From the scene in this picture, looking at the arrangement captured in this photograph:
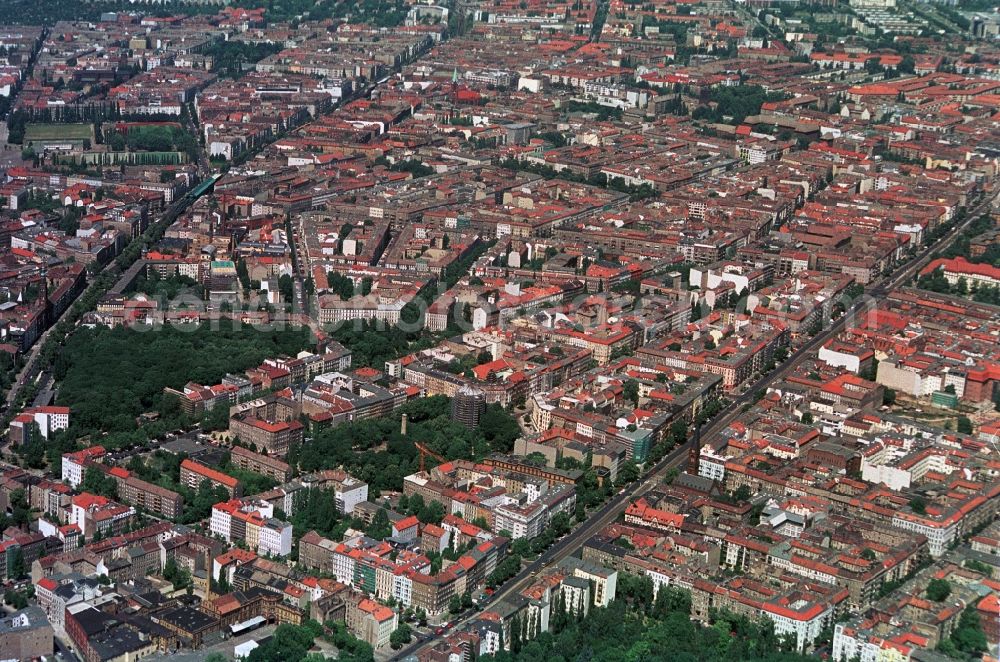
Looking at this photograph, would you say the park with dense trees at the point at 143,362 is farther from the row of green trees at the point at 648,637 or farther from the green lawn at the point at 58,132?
the green lawn at the point at 58,132

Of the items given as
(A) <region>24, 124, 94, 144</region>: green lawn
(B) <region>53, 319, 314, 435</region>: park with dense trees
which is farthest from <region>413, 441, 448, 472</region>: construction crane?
(A) <region>24, 124, 94, 144</region>: green lawn

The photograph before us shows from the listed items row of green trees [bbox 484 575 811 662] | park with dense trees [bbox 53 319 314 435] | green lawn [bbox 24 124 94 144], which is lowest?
green lawn [bbox 24 124 94 144]

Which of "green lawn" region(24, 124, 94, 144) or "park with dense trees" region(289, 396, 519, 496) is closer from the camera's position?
"park with dense trees" region(289, 396, 519, 496)

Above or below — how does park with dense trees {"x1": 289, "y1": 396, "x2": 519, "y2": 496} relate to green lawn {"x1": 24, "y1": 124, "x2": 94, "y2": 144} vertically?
above

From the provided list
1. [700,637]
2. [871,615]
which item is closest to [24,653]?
[700,637]

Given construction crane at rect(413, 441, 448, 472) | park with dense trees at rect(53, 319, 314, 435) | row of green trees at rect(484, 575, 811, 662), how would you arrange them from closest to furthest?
row of green trees at rect(484, 575, 811, 662) < construction crane at rect(413, 441, 448, 472) < park with dense trees at rect(53, 319, 314, 435)

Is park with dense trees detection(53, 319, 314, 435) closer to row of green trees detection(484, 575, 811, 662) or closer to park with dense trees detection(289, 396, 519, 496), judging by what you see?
park with dense trees detection(289, 396, 519, 496)

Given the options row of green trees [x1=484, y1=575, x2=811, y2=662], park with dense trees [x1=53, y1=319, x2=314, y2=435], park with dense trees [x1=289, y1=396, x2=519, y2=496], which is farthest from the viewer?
park with dense trees [x1=53, y1=319, x2=314, y2=435]

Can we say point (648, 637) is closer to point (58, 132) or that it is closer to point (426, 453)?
point (426, 453)

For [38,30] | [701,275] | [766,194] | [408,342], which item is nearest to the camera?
[408,342]

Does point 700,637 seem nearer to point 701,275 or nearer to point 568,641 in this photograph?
point 568,641

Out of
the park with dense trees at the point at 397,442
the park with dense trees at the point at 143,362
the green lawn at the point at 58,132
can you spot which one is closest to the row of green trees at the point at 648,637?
the park with dense trees at the point at 397,442
